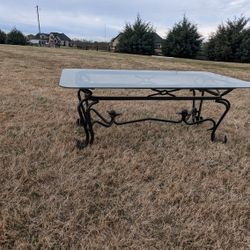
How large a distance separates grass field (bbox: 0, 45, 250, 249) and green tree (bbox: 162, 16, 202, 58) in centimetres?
2006

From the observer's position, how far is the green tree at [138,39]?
22594 mm

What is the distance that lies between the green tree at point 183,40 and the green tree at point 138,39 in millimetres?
1554

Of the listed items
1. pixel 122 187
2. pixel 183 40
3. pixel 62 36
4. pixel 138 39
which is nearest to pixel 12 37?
pixel 138 39

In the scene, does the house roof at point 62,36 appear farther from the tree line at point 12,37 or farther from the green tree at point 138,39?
the green tree at point 138,39

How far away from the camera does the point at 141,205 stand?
64.0 inches

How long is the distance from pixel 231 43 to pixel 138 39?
25.4 feet

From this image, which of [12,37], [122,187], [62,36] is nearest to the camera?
[122,187]

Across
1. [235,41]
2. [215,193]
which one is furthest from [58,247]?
[235,41]

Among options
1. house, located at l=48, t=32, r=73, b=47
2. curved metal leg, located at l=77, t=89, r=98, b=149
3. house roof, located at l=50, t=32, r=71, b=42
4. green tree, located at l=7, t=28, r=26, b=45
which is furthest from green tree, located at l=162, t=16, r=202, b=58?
house roof, located at l=50, t=32, r=71, b=42

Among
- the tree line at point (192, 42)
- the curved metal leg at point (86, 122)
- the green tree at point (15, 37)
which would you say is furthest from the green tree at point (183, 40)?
the curved metal leg at point (86, 122)

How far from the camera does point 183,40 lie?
70.7ft

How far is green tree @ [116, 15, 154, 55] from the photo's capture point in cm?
2259

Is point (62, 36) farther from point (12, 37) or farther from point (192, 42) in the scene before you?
point (192, 42)

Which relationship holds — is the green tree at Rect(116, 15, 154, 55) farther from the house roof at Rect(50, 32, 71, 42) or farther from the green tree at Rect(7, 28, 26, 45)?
the house roof at Rect(50, 32, 71, 42)
